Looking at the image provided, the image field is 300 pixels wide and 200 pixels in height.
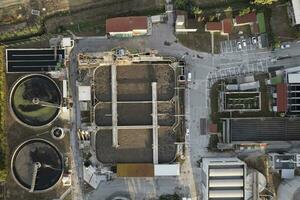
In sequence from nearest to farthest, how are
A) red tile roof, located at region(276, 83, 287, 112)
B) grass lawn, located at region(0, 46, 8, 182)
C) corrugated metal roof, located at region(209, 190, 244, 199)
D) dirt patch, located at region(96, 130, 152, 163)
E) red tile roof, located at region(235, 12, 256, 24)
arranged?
1. corrugated metal roof, located at region(209, 190, 244, 199)
2. red tile roof, located at region(276, 83, 287, 112)
3. red tile roof, located at region(235, 12, 256, 24)
4. grass lawn, located at region(0, 46, 8, 182)
5. dirt patch, located at region(96, 130, 152, 163)

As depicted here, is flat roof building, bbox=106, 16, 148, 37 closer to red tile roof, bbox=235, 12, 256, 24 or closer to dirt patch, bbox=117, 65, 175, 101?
dirt patch, bbox=117, 65, 175, 101

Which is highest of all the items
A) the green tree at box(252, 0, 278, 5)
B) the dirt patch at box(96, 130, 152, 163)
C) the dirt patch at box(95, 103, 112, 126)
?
the green tree at box(252, 0, 278, 5)

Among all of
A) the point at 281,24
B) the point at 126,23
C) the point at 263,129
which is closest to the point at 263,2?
the point at 281,24

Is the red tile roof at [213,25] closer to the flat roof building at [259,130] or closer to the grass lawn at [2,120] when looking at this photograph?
the flat roof building at [259,130]

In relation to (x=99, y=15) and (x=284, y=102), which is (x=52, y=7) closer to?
(x=99, y=15)

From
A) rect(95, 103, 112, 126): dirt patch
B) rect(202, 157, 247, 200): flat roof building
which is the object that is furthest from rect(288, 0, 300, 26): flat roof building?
rect(95, 103, 112, 126): dirt patch

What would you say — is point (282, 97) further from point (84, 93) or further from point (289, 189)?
point (84, 93)
